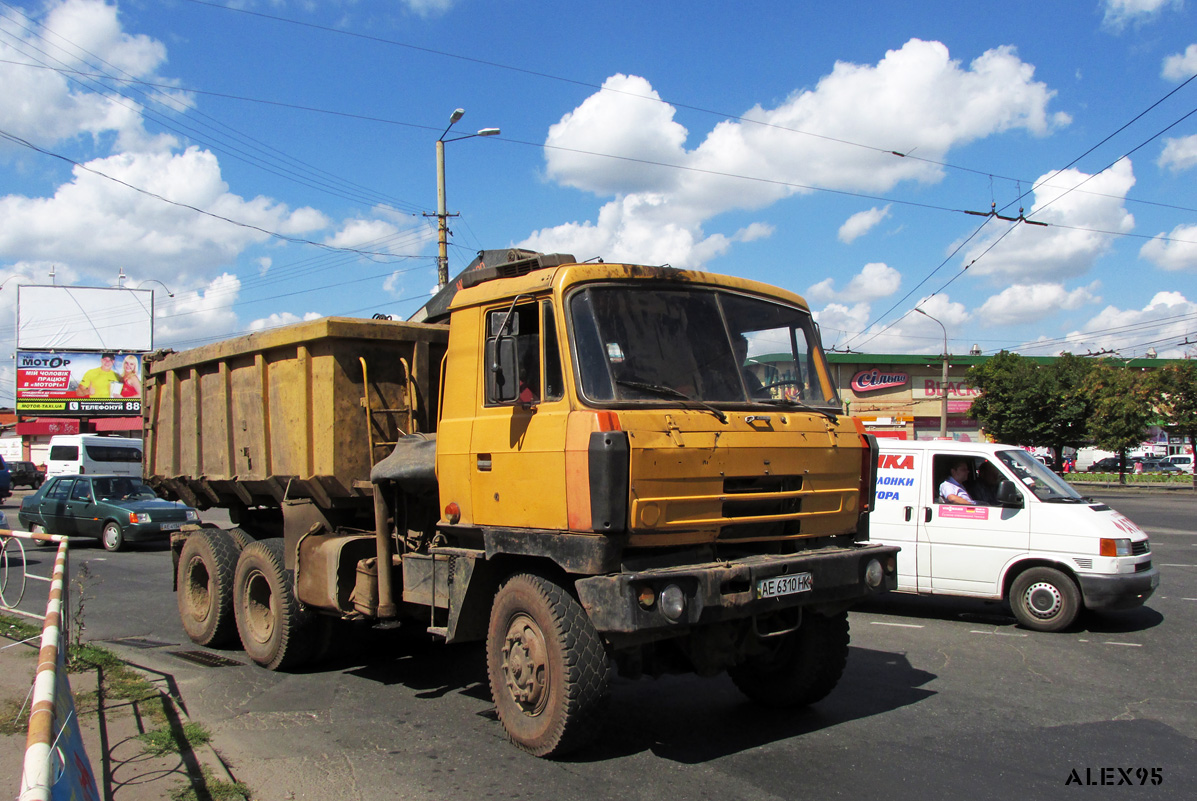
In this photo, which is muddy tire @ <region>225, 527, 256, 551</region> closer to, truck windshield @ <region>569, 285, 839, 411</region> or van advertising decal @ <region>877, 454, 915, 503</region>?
truck windshield @ <region>569, 285, 839, 411</region>

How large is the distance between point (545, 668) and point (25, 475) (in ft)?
161

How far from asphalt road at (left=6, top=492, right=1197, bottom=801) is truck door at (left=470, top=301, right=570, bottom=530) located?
1415mm

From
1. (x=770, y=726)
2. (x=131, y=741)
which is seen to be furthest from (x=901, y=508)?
(x=131, y=741)

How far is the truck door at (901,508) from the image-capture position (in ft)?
29.5

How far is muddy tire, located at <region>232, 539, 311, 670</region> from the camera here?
273 inches

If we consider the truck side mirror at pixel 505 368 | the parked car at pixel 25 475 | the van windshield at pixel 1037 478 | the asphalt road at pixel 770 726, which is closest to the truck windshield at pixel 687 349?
the truck side mirror at pixel 505 368

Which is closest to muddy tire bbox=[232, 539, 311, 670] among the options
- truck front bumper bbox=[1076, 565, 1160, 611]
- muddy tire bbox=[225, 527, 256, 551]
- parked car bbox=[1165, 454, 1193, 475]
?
Answer: muddy tire bbox=[225, 527, 256, 551]

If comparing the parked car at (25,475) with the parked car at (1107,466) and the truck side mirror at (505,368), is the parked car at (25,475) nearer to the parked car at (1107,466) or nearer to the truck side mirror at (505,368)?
the truck side mirror at (505,368)

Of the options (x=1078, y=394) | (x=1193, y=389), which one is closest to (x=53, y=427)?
(x=1078, y=394)

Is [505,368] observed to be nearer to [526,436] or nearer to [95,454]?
[526,436]

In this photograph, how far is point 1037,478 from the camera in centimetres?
855

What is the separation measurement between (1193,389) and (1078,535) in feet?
110

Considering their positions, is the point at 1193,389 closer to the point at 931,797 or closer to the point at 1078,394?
the point at 1078,394

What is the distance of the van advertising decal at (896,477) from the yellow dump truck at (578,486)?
365 centimetres
